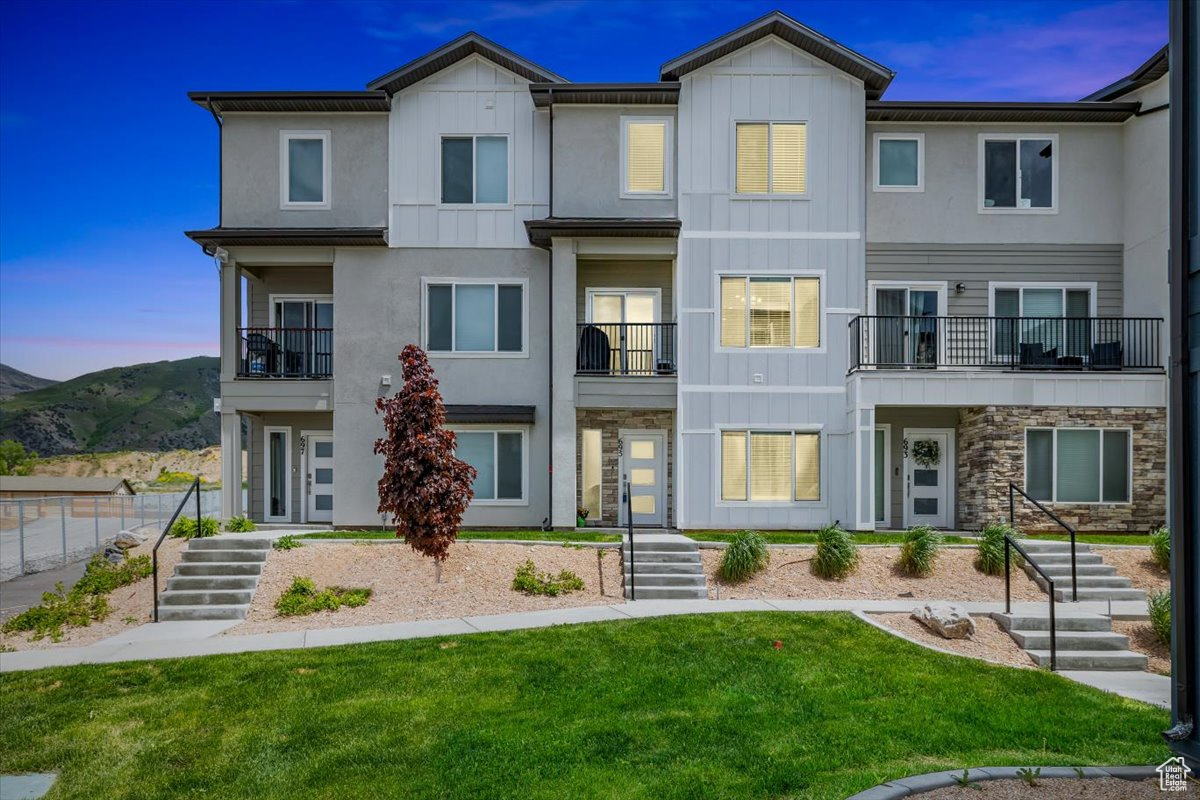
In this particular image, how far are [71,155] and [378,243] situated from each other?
26907 millimetres

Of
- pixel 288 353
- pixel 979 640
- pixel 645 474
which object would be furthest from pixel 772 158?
pixel 288 353

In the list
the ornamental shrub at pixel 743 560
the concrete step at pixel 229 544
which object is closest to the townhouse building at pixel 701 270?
the ornamental shrub at pixel 743 560

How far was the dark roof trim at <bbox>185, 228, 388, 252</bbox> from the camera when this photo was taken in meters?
18.0

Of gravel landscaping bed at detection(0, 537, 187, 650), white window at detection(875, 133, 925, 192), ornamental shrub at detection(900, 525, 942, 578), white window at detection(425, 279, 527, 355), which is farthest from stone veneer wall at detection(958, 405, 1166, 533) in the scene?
gravel landscaping bed at detection(0, 537, 187, 650)

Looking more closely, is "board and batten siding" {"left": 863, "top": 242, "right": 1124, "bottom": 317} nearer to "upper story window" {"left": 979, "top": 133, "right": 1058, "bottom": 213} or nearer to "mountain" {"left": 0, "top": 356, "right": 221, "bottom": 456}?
"upper story window" {"left": 979, "top": 133, "right": 1058, "bottom": 213}

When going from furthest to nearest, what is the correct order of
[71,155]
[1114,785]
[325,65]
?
[71,155] → [325,65] → [1114,785]

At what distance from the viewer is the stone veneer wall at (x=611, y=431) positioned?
18906mm

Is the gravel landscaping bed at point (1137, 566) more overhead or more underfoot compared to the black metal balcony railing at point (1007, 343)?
more underfoot

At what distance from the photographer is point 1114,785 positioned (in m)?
5.48

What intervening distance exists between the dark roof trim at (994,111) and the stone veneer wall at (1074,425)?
21.6 ft

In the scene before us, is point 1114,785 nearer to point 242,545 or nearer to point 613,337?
point 242,545

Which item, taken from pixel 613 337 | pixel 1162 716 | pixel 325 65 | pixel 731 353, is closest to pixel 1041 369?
pixel 731 353

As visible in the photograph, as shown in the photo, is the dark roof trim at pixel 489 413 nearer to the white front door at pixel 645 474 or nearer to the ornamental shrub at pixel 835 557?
the white front door at pixel 645 474

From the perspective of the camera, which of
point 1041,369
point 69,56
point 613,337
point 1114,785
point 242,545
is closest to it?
point 1114,785
